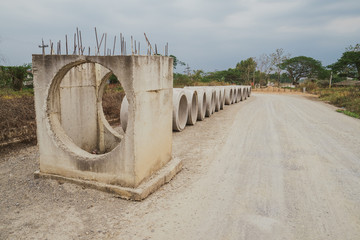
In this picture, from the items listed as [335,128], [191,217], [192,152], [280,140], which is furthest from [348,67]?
[191,217]

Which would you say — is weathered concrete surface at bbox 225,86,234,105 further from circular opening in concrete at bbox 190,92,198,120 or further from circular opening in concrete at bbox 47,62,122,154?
circular opening in concrete at bbox 47,62,122,154

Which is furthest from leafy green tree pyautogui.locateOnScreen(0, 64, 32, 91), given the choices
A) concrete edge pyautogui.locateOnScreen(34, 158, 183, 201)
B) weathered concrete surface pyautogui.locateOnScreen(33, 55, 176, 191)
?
concrete edge pyautogui.locateOnScreen(34, 158, 183, 201)

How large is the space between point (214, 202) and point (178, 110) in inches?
200

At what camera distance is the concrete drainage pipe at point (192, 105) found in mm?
Result: 9375

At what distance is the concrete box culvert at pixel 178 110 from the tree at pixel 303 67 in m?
40.7

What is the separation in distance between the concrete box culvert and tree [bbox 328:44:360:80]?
123ft

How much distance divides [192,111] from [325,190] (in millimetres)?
6147

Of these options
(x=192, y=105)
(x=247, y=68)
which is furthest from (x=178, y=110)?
(x=247, y=68)

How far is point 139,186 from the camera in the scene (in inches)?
159

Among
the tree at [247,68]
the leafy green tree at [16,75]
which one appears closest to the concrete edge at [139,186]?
the leafy green tree at [16,75]

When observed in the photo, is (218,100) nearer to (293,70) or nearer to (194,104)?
(194,104)

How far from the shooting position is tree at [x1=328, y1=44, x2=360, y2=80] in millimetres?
37062

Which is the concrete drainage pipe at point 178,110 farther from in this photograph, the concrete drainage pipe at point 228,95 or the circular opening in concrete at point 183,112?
the concrete drainage pipe at point 228,95

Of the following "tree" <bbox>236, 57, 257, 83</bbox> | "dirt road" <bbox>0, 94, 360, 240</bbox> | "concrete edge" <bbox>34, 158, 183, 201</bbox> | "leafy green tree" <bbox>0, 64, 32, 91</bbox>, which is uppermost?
"tree" <bbox>236, 57, 257, 83</bbox>
